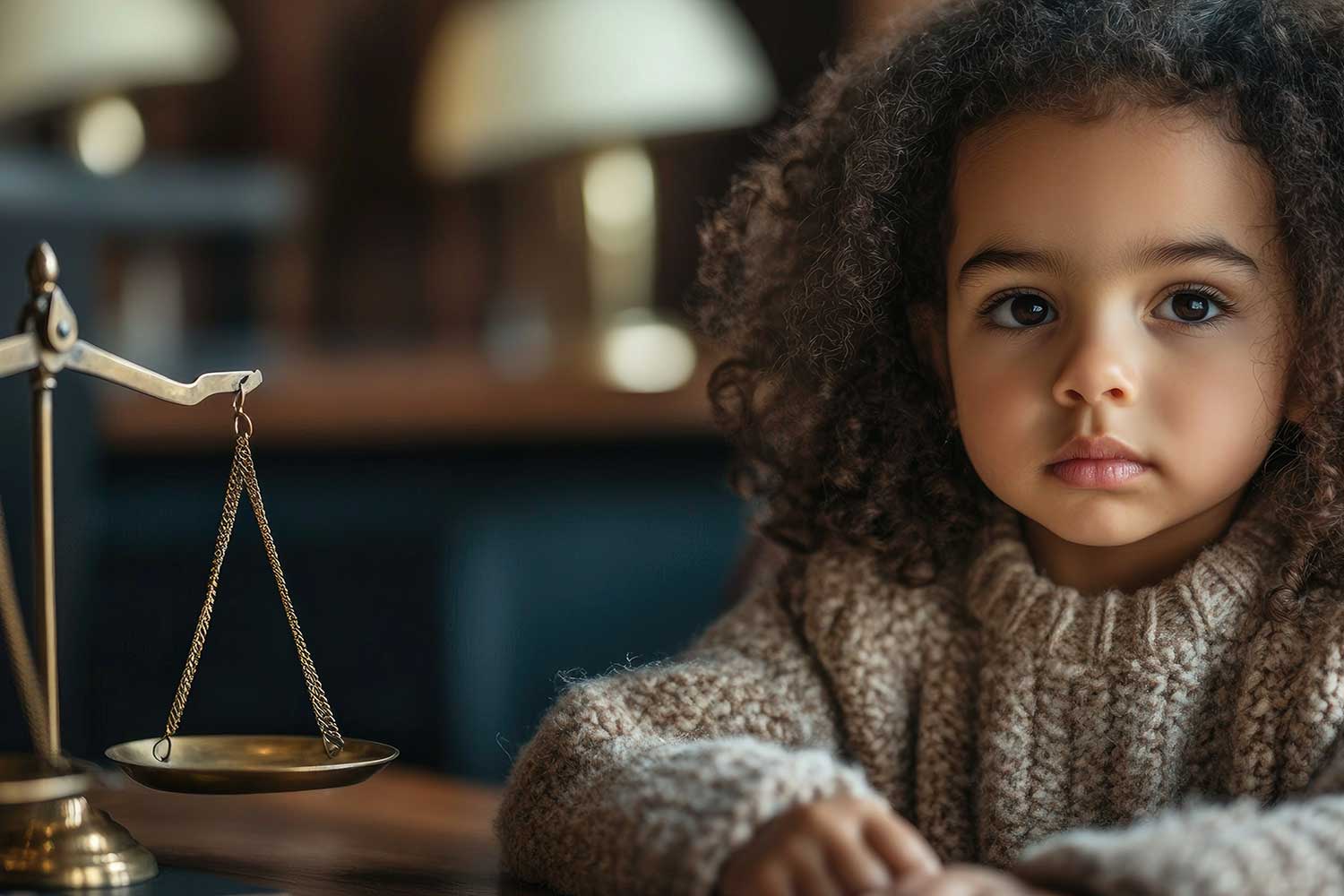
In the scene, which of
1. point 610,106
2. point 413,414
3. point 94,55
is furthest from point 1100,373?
point 94,55

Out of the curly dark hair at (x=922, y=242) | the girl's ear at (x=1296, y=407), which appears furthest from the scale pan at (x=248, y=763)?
the girl's ear at (x=1296, y=407)

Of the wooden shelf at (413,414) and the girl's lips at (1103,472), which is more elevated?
the wooden shelf at (413,414)

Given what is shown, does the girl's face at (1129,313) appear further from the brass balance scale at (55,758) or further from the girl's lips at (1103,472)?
the brass balance scale at (55,758)

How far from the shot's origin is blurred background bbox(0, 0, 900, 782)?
2232 mm

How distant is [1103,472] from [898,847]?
0.29m

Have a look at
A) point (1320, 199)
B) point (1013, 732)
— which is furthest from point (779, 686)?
point (1320, 199)

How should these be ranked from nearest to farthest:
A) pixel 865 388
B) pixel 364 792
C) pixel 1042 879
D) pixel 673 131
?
pixel 1042 879 < pixel 865 388 < pixel 364 792 < pixel 673 131

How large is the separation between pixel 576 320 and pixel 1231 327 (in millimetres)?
2039

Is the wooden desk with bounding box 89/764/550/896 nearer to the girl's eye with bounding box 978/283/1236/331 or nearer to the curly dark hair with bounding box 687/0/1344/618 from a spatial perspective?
the curly dark hair with bounding box 687/0/1344/618

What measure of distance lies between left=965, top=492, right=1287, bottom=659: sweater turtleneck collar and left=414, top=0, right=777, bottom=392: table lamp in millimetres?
1628

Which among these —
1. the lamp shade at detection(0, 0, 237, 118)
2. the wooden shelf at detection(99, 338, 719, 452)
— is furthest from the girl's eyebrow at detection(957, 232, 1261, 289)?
the lamp shade at detection(0, 0, 237, 118)

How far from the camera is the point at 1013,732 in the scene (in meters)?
0.87

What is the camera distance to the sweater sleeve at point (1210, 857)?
1.93 feet

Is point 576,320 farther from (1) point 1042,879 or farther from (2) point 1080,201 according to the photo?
(1) point 1042,879
